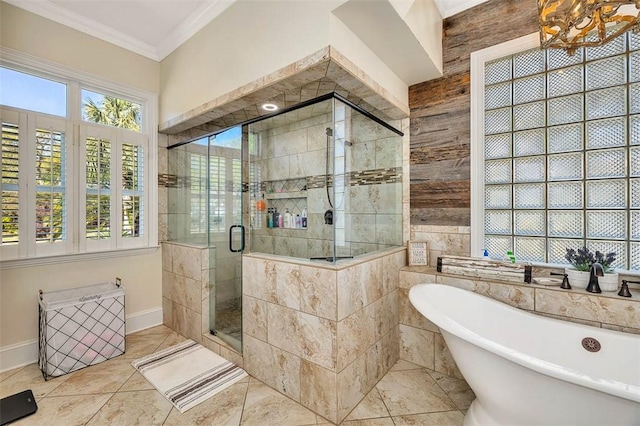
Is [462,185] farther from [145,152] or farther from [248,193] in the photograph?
[145,152]

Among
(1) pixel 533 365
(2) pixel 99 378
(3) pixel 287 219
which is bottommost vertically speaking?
(2) pixel 99 378

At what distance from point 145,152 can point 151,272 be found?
1344 mm

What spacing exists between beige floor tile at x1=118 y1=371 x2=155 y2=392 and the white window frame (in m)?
1.27

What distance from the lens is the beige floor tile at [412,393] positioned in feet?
5.95

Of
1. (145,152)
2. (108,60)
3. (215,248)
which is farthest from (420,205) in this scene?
(108,60)

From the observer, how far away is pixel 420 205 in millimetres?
2590

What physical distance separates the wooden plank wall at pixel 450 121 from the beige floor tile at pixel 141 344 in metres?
2.76

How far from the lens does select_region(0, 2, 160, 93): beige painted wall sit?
2284 millimetres

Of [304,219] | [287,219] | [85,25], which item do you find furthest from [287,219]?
[85,25]

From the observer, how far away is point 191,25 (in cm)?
263

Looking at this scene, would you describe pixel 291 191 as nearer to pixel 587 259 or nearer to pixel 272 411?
pixel 272 411

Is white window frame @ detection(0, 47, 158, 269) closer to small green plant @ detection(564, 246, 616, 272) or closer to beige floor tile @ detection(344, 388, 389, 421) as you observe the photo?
beige floor tile @ detection(344, 388, 389, 421)

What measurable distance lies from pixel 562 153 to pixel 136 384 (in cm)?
357

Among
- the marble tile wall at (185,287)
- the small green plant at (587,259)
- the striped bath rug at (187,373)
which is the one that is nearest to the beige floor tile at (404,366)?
the striped bath rug at (187,373)
